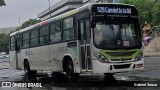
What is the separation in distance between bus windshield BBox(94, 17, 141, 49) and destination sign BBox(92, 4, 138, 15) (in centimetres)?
24

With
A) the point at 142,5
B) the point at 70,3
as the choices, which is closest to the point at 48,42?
the point at 142,5

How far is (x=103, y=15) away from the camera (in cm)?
1380

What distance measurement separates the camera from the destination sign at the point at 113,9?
13.9m

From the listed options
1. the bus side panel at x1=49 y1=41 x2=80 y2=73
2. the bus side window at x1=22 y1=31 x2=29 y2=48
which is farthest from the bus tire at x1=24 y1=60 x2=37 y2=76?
the bus side panel at x1=49 y1=41 x2=80 y2=73

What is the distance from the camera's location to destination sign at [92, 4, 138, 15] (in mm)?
13878

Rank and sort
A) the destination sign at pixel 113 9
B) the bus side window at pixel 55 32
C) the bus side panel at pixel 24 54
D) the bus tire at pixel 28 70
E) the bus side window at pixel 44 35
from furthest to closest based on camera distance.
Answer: the bus tire at pixel 28 70 < the bus side panel at pixel 24 54 < the bus side window at pixel 44 35 < the bus side window at pixel 55 32 < the destination sign at pixel 113 9

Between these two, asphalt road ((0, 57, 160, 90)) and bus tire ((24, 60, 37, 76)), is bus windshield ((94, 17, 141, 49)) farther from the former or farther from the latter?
bus tire ((24, 60, 37, 76))

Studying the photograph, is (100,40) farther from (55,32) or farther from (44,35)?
(44,35)

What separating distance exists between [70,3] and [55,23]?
100742 mm

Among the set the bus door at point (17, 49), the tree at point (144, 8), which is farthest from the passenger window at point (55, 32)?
the tree at point (144, 8)

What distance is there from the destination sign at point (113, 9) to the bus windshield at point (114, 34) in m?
0.24

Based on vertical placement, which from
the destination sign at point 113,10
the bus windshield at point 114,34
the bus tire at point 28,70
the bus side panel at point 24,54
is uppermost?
the destination sign at point 113,10

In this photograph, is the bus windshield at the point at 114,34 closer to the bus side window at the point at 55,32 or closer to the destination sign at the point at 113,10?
the destination sign at the point at 113,10

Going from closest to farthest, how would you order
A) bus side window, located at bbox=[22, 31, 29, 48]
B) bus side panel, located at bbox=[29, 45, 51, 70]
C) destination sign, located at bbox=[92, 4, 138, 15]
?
destination sign, located at bbox=[92, 4, 138, 15] → bus side panel, located at bbox=[29, 45, 51, 70] → bus side window, located at bbox=[22, 31, 29, 48]
